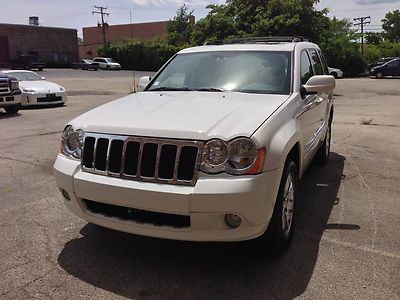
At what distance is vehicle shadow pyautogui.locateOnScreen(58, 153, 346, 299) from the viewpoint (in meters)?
3.24

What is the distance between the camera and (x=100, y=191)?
11.0 feet

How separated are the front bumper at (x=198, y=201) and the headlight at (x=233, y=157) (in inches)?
2.4

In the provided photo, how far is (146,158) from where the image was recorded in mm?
3295

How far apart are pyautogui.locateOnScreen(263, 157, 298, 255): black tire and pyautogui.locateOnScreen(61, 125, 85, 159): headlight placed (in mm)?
1672

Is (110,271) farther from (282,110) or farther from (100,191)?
(282,110)

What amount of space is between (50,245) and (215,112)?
1.94 metres

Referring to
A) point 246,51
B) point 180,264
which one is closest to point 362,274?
point 180,264

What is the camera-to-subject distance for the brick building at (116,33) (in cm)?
7894

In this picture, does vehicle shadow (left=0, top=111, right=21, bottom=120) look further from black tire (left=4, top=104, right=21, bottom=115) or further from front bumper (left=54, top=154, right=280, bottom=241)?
front bumper (left=54, top=154, right=280, bottom=241)

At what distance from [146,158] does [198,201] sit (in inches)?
21.0

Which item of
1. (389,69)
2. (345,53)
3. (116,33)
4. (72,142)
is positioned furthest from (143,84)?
(116,33)

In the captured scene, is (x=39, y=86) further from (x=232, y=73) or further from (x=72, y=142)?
(x=72, y=142)

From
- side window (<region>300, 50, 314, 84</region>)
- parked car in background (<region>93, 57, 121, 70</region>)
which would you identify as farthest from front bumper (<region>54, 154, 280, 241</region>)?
parked car in background (<region>93, 57, 121, 70</region>)

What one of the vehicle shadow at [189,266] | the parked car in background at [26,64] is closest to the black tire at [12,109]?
the vehicle shadow at [189,266]
